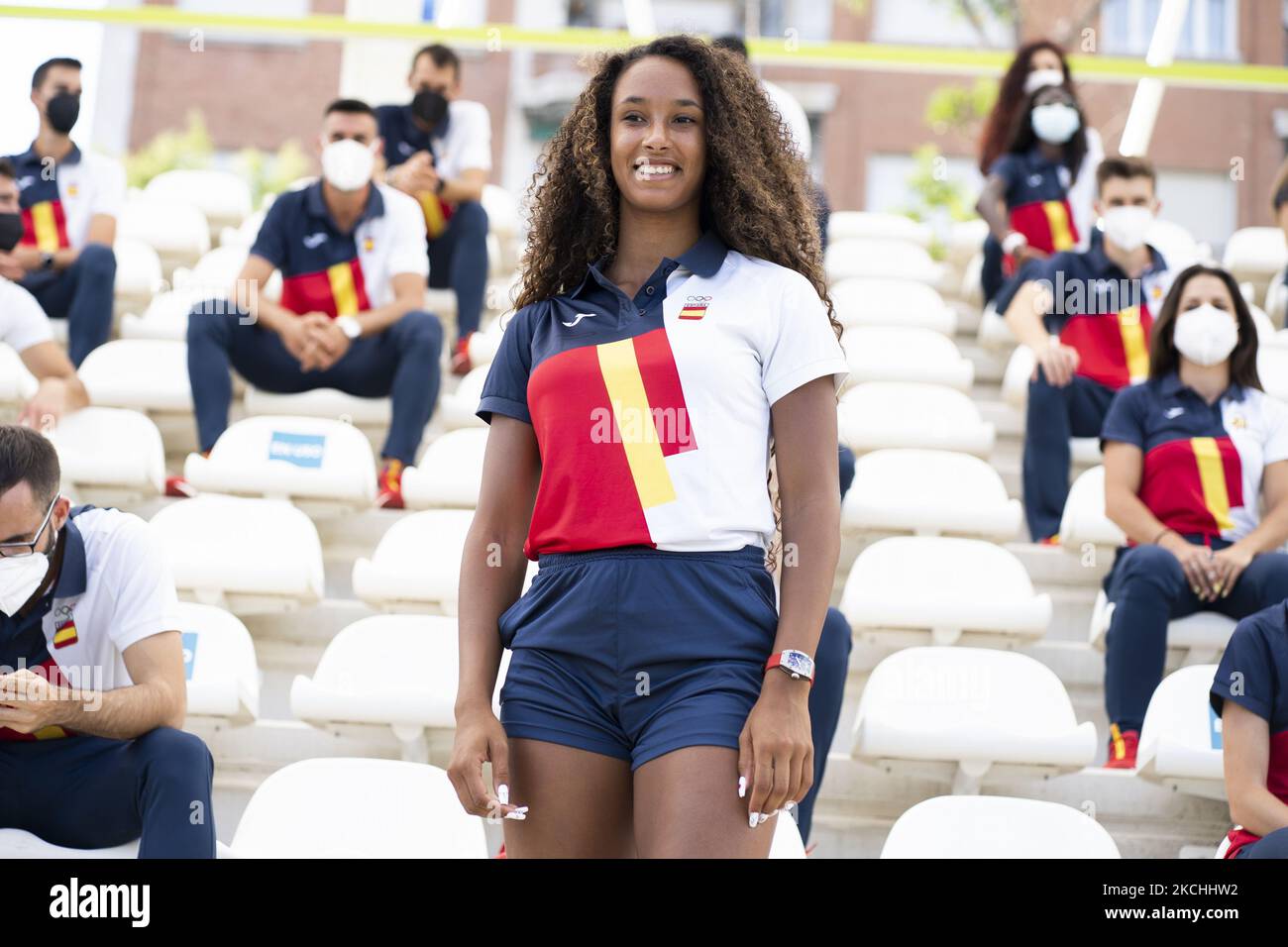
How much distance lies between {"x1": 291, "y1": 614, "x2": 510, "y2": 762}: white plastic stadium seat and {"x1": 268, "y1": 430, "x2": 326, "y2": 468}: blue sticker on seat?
938 mm

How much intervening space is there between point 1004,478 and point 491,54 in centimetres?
1461

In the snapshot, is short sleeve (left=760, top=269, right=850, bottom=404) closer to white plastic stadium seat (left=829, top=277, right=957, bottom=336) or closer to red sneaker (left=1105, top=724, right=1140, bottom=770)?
red sneaker (left=1105, top=724, right=1140, bottom=770)

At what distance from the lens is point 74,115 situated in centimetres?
544

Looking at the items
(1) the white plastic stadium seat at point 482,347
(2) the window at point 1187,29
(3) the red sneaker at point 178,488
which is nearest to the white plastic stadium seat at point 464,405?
(1) the white plastic stadium seat at point 482,347

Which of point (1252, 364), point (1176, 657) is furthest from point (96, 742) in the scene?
point (1252, 364)

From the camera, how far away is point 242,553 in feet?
11.9

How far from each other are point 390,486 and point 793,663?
2.77 meters

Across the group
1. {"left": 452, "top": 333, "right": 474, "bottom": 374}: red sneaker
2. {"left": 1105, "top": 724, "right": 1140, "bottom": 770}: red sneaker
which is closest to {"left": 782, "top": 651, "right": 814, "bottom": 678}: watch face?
{"left": 1105, "top": 724, "right": 1140, "bottom": 770}: red sneaker

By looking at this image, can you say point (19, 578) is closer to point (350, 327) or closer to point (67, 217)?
point (350, 327)

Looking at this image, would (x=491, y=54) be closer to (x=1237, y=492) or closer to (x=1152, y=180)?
(x=1152, y=180)

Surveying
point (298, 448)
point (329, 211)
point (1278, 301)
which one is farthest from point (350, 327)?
point (1278, 301)

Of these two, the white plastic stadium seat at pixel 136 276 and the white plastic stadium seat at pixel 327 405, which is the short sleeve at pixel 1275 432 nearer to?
the white plastic stadium seat at pixel 327 405

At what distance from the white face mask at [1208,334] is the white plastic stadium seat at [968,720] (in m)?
1.23

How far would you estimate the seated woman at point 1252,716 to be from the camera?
104 inches
